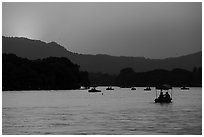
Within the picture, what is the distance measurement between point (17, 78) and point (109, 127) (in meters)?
42.8

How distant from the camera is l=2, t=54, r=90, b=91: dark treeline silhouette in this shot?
57812 mm

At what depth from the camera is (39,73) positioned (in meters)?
60.7

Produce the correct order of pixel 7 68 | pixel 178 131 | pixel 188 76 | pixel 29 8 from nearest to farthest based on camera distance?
pixel 29 8, pixel 178 131, pixel 188 76, pixel 7 68

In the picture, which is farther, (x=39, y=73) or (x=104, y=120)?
(x=39, y=73)

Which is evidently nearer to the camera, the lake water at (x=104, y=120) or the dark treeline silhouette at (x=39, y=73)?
the lake water at (x=104, y=120)

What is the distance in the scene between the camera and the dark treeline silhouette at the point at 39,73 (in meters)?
57.8

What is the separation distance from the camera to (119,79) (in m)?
67.4

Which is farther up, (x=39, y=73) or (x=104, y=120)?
(x=39, y=73)

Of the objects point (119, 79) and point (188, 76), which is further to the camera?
point (119, 79)

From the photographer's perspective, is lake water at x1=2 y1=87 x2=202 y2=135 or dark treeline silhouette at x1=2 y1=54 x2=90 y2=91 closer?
lake water at x1=2 y1=87 x2=202 y2=135

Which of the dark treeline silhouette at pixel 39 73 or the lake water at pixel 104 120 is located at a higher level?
the dark treeline silhouette at pixel 39 73

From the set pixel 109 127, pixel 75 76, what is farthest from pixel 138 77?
pixel 109 127

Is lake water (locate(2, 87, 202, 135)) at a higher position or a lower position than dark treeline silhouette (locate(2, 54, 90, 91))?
lower

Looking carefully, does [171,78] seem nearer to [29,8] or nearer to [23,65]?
[23,65]
